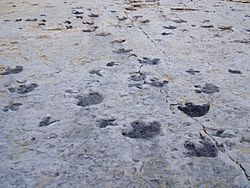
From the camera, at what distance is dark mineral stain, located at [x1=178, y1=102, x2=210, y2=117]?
1.10 m

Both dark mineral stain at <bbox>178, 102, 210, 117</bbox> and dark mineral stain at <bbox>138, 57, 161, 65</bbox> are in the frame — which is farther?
dark mineral stain at <bbox>138, 57, 161, 65</bbox>

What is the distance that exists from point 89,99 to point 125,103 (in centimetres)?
14

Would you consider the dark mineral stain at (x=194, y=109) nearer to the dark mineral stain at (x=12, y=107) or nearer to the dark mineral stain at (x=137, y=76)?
the dark mineral stain at (x=137, y=76)

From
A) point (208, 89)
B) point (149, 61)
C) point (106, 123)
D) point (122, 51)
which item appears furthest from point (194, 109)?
point (122, 51)

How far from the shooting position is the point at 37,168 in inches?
34.1

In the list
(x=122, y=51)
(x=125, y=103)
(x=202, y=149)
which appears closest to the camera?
(x=202, y=149)

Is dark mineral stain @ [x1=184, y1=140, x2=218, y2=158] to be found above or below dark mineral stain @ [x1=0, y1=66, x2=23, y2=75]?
above

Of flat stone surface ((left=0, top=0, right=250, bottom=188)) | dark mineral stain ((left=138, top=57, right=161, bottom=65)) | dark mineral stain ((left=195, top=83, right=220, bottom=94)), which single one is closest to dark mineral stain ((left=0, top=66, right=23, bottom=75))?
flat stone surface ((left=0, top=0, right=250, bottom=188))

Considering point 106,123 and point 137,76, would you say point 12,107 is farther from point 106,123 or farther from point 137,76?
point 137,76

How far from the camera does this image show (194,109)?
113 centimetres

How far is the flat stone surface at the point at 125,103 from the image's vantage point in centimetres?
86

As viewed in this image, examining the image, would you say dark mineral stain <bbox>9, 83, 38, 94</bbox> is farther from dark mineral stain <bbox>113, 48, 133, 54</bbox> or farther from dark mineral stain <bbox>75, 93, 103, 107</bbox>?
dark mineral stain <bbox>113, 48, 133, 54</bbox>

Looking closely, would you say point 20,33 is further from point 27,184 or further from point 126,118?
point 27,184

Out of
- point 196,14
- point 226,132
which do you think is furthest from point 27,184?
point 196,14
